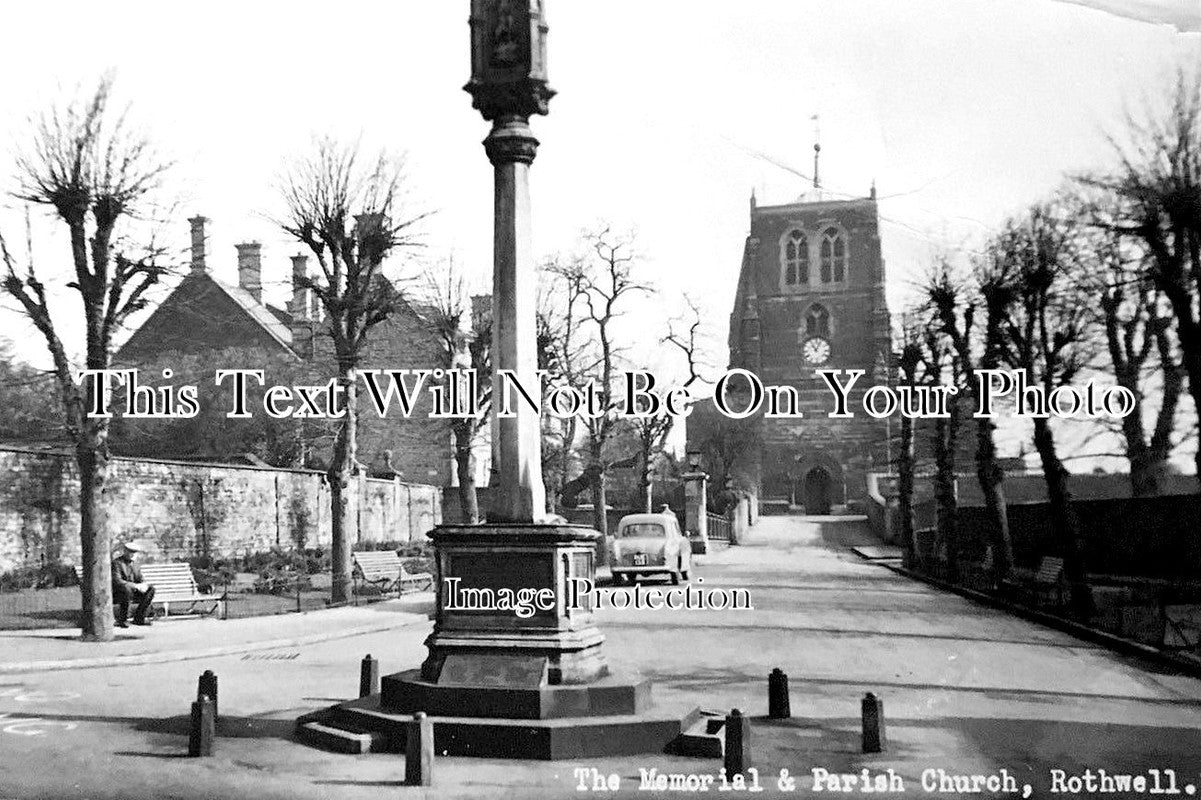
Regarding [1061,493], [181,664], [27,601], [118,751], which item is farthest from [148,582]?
[1061,493]

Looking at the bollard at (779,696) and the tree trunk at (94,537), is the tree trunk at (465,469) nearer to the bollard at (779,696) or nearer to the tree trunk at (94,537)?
the tree trunk at (94,537)

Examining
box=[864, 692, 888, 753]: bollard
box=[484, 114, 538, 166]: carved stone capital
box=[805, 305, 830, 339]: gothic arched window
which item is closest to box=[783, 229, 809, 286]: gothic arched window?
box=[805, 305, 830, 339]: gothic arched window

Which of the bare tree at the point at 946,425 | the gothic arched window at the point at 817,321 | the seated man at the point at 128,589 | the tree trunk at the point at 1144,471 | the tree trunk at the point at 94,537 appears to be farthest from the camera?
the bare tree at the point at 946,425

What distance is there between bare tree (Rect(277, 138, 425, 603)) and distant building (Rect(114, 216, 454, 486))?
27.7 feet

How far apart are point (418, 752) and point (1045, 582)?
16.4 metres

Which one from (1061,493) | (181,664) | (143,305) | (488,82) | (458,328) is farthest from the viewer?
(458,328)

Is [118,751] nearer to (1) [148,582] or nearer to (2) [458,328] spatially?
(1) [148,582]

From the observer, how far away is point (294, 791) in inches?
307

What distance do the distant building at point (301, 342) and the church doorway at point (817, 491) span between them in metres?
20.7

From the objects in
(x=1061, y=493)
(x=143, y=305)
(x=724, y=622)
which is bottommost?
(x=724, y=622)

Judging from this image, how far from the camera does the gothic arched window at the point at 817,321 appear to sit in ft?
73.8

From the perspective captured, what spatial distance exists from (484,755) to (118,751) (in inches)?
117

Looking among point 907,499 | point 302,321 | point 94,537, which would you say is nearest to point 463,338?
point 302,321

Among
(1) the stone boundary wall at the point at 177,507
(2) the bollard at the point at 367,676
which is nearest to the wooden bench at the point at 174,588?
(1) the stone boundary wall at the point at 177,507
